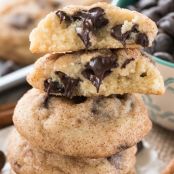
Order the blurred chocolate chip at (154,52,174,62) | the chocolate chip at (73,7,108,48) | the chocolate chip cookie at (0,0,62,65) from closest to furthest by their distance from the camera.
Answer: the chocolate chip at (73,7,108,48) < the blurred chocolate chip at (154,52,174,62) < the chocolate chip cookie at (0,0,62,65)

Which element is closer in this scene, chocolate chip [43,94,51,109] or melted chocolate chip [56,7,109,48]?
melted chocolate chip [56,7,109,48]

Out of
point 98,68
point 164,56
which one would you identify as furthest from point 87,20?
point 164,56

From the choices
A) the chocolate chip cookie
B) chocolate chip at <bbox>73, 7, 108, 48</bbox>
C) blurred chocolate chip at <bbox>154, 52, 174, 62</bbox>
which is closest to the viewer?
chocolate chip at <bbox>73, 7, 108, 48</bbox>

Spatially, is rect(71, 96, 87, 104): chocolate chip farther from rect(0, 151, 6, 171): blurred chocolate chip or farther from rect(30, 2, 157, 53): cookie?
rect(0, 151, 6, 171): blurred chocolate chip

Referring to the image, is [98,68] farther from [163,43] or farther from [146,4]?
[146,4]

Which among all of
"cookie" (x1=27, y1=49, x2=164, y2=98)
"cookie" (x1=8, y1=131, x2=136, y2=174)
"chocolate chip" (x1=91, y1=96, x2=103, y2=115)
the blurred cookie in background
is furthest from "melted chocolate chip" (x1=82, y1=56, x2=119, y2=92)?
the blurred cookie in background

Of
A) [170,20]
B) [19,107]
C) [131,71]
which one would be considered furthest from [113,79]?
[170,20]
